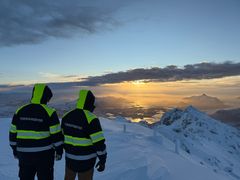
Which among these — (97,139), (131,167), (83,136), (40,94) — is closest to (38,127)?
(40,94)

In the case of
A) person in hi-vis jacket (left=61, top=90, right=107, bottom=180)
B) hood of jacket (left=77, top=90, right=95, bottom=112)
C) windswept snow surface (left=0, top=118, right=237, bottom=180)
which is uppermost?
hood of jacket (left=77, top=90, right=95, bottom=112)

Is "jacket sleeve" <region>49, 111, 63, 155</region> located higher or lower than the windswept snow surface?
higher

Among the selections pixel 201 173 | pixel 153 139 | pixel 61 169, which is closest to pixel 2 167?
pixel 61 169

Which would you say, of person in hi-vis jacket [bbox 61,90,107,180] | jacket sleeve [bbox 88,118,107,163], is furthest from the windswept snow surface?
jacket sleeve [bbox 88,118,107,163]

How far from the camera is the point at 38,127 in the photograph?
7.32 metres

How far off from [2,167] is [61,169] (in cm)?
201

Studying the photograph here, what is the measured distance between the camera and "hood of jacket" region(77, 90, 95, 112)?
24.2 feet

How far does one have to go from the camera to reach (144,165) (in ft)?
41.7

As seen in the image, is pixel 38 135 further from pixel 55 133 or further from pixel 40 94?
pixel 40 94

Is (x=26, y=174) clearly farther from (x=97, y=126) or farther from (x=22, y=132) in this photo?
(x=97, y=126)

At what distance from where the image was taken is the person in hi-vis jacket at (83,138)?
7.23 meters

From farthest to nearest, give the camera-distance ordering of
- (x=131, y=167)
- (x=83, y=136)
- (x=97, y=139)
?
1. (x=131, y=167)
2. (x=83, y=136)
3. (x=97, y=139)

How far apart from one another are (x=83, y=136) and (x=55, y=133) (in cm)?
59

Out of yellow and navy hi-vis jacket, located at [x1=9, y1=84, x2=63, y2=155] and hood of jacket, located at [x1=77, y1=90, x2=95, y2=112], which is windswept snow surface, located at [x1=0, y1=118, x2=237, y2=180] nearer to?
yellow and navy hi-vis jacket, located at [x1=9, y1=84, x2=63, y2=155]
